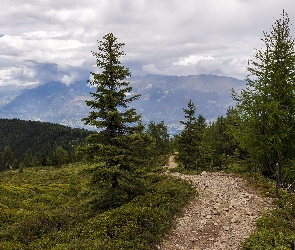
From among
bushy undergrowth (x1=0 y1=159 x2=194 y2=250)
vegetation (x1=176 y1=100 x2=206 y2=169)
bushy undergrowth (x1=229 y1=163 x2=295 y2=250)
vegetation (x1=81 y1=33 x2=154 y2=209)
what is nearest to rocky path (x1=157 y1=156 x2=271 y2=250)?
→ bushy undergrowth (x1=229 y1=163 x2=295 y2=250)

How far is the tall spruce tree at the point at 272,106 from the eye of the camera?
17609 mm

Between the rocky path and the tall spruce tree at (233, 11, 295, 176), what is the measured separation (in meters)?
3.13

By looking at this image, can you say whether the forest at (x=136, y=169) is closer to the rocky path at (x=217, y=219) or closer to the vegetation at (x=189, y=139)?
the rocky path at (x=217, y=219)

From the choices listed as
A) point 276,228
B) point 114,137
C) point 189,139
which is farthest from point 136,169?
point 189,139

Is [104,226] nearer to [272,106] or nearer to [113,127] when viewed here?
[113,127]

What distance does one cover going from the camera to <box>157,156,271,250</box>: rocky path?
11711mm

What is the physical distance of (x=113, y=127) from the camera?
57.3ft

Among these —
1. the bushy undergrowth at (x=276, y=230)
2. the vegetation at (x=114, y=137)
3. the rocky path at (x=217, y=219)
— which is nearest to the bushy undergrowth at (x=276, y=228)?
the bushy undergrowth at (x=276, y=230)

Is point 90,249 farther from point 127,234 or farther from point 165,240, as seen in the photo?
point 165,240

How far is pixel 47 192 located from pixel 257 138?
22.7m

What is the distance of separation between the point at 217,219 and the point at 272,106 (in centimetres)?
812

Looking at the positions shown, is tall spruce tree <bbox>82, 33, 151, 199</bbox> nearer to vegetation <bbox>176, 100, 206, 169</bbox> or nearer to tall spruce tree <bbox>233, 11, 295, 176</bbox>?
tall spruce tree <bbox>233, 11, 295, 176</bbox>

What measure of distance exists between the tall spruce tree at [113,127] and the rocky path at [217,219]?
445 centimetres

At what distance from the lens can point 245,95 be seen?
20031 mm
